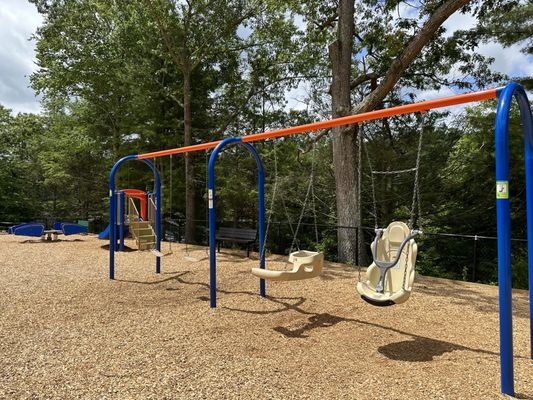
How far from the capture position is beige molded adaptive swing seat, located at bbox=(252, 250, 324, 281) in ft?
15.0

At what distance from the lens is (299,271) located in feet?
15.2

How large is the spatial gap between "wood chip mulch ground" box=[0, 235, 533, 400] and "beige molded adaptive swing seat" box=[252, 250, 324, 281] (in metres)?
0.63

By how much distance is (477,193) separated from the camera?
1342 centimetres

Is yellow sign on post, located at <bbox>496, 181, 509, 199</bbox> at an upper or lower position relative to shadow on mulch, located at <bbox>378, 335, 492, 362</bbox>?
upper

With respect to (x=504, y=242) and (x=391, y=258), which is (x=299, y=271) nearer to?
(x=391, y=258)

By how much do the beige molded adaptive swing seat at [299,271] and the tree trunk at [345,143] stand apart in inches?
194

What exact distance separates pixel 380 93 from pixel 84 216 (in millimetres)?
22885

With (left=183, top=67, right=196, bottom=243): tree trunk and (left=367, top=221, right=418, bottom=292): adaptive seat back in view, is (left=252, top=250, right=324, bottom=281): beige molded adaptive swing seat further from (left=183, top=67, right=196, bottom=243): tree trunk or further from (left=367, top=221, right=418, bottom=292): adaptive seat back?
(left=183, top=67, right=196, bottom=243): tree trunk

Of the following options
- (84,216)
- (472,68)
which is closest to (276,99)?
(472,68)

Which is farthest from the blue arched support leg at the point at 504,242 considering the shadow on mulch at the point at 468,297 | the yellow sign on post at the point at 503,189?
the shadow on mulch at the point at 468,297

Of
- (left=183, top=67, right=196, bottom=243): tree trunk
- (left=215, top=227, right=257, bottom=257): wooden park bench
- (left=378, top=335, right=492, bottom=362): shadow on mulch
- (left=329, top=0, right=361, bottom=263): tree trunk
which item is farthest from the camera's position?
(left=183, top=67, right=196, bottom=243): tree trunk

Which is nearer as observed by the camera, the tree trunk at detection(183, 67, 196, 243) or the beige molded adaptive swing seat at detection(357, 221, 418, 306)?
the beige molded adaptive swing seat at detection(357, 221, 418, 306)

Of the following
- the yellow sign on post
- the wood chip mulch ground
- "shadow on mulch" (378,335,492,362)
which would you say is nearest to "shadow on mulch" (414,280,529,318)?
the wood chip mulch ground

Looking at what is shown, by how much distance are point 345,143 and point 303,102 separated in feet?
22.4
